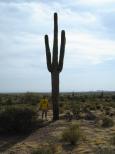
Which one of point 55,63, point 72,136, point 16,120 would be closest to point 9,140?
point 16,120

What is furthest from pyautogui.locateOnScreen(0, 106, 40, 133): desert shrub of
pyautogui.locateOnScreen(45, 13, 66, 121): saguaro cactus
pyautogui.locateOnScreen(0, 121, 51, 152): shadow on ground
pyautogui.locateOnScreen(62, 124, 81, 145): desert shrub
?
pyautogui.locateOnScreen(62, 124, 81, 145): desert shrub

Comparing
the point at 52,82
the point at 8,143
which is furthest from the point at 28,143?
the point at 52,82

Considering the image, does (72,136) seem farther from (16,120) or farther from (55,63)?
(55,63)

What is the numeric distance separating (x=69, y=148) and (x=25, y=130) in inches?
227

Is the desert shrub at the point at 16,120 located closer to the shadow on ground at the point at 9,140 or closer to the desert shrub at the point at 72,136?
the shadow on ground at the point at 9,140

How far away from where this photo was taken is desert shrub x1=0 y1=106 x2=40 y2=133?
887 inches

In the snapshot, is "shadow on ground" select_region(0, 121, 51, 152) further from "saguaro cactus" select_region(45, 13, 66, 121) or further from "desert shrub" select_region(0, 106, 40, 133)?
"saguaro cactus" select_region(45, 13, 66, 121)

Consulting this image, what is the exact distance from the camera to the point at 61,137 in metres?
18.7

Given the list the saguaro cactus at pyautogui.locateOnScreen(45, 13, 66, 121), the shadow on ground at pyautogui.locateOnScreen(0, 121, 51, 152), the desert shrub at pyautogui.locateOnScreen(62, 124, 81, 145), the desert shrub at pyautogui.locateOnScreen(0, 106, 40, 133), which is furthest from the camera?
the saguaro cactus at pyautogui.locateOnScreen(45, 13, 66, 121)

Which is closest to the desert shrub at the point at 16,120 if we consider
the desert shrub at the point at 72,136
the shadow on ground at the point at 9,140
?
the shadow on ground at the point at 9,140

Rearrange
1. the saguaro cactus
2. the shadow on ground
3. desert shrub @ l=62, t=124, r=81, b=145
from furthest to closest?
the saguaro cactus
the shadow on ground
desert shrub @ l=62, t=124, r=81, b=145

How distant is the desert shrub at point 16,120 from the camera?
22531 millimetres

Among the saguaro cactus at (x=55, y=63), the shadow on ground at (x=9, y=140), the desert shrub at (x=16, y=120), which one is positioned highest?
the saguaro cactus at (x=55, y=63)

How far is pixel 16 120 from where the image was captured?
889 inches
